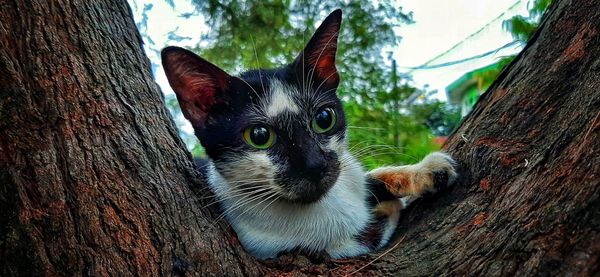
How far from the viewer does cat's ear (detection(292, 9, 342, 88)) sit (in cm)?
218

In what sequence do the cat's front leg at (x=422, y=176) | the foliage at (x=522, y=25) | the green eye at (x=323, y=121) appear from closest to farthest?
the cat's front leg at (x=422, y=176)
the green eye at (x=323, y=121)
the foliage at (x=522, y=25)

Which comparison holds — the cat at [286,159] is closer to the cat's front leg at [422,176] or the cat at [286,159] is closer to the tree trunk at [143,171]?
the cat's front leg at [422,176]

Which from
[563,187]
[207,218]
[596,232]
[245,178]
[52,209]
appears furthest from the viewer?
[245,178]

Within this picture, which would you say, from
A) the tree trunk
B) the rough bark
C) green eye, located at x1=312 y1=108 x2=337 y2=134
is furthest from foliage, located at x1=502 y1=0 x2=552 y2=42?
the rough bark

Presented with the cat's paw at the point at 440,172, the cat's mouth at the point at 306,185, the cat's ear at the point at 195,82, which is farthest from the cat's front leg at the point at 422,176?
the cat's ear at the point at 195,82

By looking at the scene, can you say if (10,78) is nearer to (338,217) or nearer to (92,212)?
(92,212)

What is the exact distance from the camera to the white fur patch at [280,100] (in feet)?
6.95

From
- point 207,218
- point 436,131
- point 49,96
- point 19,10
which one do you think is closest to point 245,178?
point 207,218

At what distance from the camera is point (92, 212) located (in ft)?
4.87

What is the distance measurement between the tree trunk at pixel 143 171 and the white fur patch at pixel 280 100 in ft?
1.56

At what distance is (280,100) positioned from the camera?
7.09 ft

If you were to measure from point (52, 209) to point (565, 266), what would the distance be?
1.33 metres

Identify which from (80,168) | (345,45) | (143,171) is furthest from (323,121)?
(345,45)

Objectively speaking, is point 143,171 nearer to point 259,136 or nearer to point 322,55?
point 259,136
